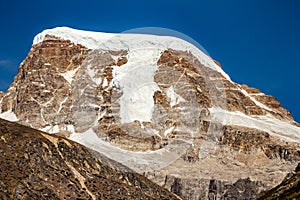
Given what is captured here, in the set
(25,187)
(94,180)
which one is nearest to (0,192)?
(25,187)

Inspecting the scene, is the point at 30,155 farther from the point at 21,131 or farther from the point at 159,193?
the point at 159,193

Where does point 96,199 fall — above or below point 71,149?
below

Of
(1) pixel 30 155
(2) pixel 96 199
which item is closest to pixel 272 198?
(2) pixel 96 199

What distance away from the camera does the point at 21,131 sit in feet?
367

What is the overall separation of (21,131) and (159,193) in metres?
26.8

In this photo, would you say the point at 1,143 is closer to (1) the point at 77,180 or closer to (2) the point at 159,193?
(1) the point at 77,180

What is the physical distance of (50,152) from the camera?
11012cm

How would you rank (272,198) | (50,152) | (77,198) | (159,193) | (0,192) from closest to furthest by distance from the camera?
(272,198) < (0,192) < (77,198) < (50,152) < (159,193)

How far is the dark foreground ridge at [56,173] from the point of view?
99000 millimetres

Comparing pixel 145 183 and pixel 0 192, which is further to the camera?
pixel 145 183

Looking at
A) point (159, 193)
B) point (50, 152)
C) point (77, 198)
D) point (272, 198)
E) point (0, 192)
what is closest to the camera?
point (272, 198)

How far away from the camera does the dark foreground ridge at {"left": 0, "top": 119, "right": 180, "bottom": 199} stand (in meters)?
99.0

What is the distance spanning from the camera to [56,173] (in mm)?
105938

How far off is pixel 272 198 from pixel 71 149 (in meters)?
41.5
